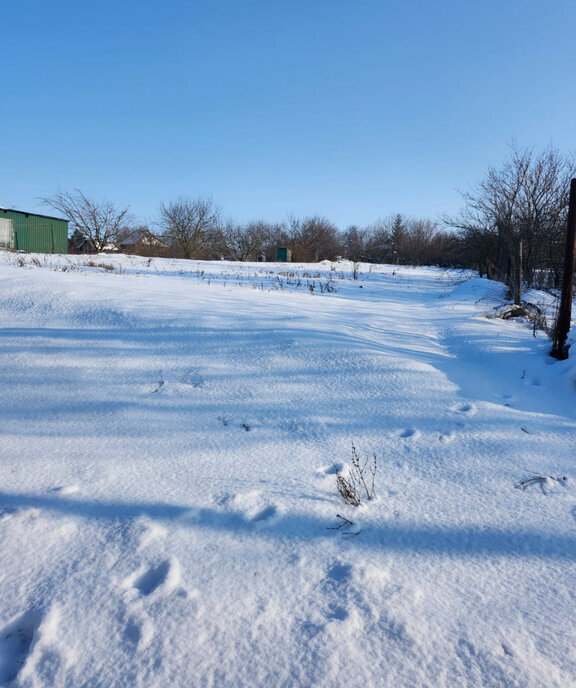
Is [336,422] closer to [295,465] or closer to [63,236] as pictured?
[295,465]

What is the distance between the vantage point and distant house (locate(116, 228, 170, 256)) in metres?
33.6

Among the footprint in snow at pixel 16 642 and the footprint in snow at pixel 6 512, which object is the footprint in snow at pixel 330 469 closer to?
the footprint in snow at pixel 16 642

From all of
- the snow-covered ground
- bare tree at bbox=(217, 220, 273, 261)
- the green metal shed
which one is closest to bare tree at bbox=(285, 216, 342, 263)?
bare tree at bbox=(217, 220, 273, 261)

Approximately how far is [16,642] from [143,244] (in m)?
36.2

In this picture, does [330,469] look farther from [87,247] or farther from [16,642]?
[87,247]

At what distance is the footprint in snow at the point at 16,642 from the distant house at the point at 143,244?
33.9 m

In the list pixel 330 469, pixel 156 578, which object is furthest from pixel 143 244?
pixel 156 578

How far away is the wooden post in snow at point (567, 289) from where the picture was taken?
14.5ft

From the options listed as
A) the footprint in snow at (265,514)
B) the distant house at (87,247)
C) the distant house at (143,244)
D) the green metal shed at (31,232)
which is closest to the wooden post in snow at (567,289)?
the footprint in snow at (265,514)

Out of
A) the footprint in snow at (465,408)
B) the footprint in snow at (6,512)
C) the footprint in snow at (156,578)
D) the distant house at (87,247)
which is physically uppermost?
the distant house at (87,247)

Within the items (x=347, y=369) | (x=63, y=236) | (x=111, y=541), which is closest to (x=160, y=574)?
(x=111, y=541)

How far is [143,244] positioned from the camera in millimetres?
34500

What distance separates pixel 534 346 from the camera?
5.23 meters

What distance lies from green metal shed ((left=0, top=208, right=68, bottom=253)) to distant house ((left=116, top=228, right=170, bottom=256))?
7524mm
